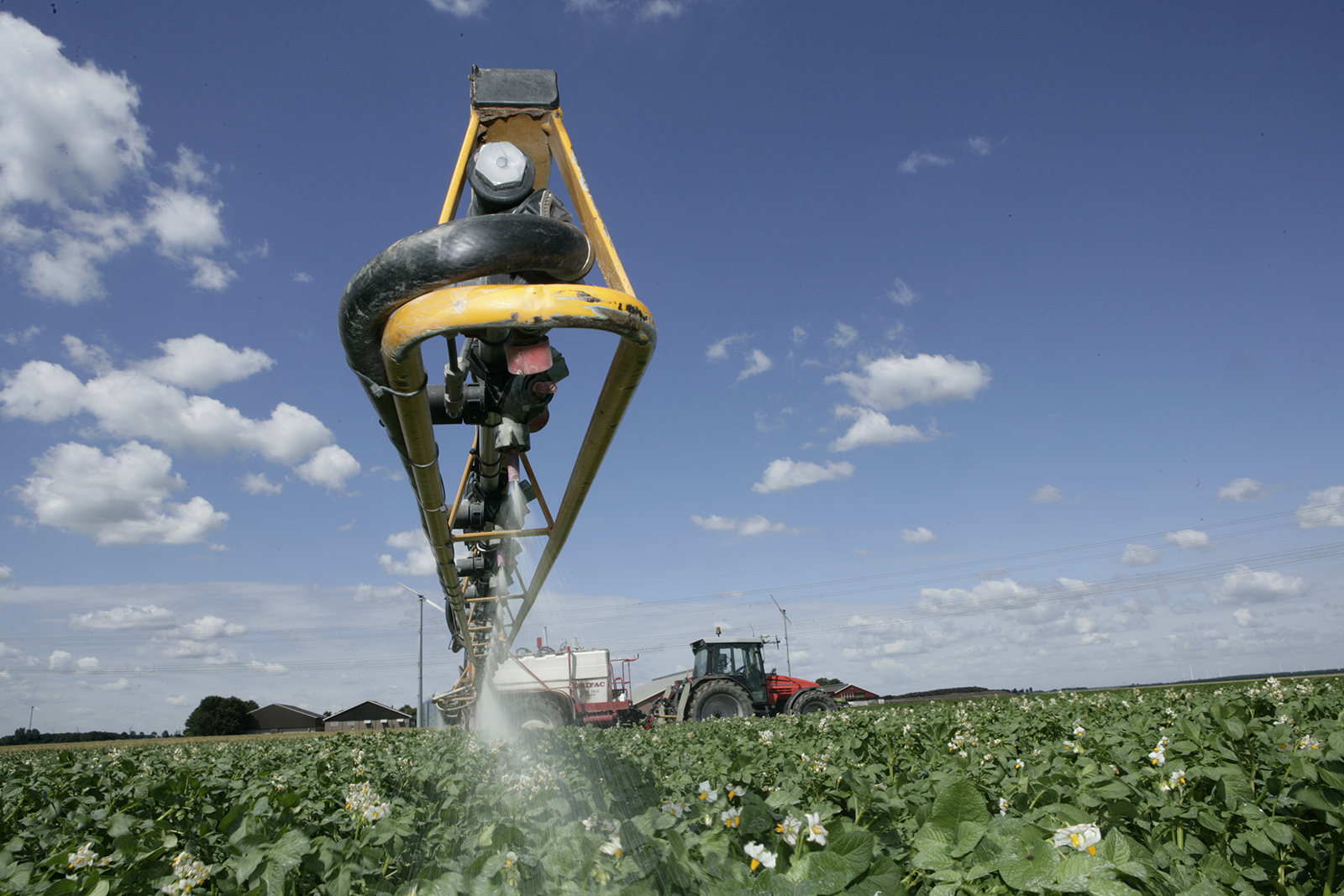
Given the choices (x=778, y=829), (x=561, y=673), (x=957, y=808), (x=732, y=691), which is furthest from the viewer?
(x=561, y=673)

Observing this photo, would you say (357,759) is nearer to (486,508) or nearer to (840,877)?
(486,508)

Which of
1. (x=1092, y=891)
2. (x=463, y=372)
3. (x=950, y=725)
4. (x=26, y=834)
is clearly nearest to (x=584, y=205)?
(x=463, y=372)

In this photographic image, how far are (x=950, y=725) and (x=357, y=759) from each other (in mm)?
5578

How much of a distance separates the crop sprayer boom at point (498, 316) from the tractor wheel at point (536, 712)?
48.3 ft

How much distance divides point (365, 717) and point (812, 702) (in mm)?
52604

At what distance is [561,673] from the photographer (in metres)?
20.5

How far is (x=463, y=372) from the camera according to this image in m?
4.06

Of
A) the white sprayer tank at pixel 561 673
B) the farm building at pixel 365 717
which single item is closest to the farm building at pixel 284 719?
the farm building at pixel 365 717

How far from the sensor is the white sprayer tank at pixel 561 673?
19703 mm

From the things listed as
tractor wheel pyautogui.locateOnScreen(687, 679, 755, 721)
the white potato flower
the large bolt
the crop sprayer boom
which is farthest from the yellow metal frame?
tractor wheel pyautogui.locateOnScreen(687, 679, 755, 721)

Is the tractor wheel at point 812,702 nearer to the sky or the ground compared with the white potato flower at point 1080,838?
nearer to the ground

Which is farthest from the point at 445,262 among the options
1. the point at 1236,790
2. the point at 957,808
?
the point at 1236,790

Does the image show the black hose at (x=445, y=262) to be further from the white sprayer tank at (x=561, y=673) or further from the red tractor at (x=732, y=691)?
the white sprayer tank at (x=561, y=673)

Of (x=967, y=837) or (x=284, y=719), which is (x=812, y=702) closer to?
(x=967, y=837)
